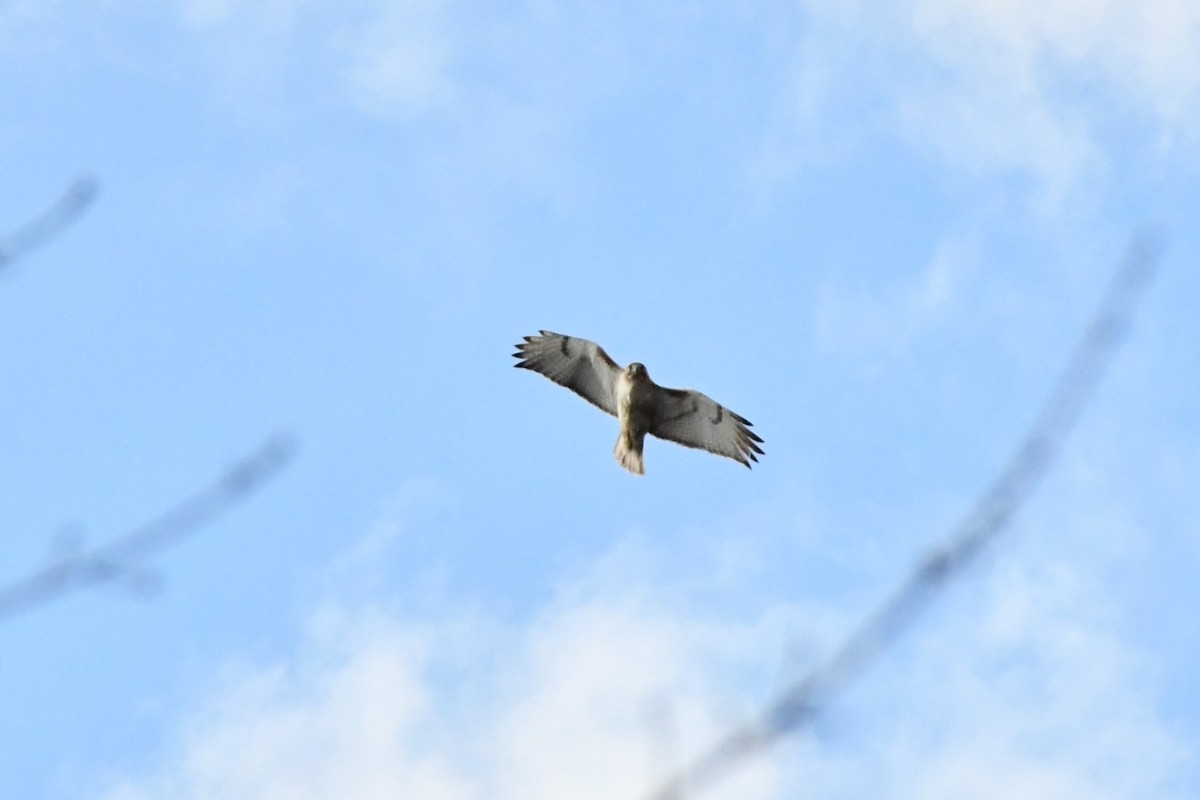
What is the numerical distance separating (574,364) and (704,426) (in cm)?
161

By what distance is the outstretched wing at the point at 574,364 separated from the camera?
59.0 ft

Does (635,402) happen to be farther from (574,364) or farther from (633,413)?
(574,364)

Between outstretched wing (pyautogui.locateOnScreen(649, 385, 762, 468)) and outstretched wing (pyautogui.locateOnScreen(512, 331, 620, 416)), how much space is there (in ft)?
2.04

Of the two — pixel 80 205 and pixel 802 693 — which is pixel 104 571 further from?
pixel 802 693

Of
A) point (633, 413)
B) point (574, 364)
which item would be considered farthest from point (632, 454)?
point (574, 364)

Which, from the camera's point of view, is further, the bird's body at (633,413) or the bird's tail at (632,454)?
the bird's tail at (632,454)

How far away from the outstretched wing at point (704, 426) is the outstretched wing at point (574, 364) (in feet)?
2.04

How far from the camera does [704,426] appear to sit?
706 inches

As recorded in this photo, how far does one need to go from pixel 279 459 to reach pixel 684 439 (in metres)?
14.3

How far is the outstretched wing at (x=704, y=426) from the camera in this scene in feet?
57.6

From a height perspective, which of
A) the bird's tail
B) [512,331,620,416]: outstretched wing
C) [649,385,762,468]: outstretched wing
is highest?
[512,331,620,416]: outstretched wing

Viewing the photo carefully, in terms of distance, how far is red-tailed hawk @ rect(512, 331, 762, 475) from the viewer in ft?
56.9

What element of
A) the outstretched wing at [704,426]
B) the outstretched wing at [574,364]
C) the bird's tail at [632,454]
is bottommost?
the bird's tail at [632,454]

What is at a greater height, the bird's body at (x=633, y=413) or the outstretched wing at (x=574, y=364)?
the outstretched wing at (x=574, y=364)
